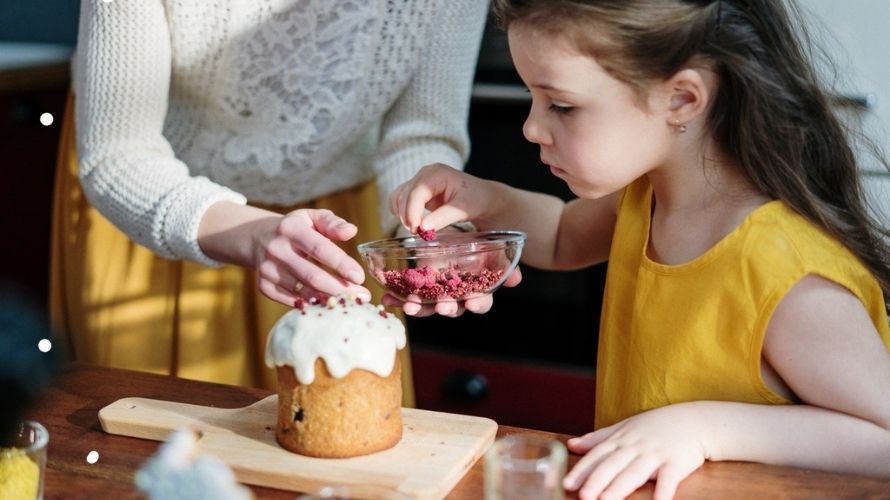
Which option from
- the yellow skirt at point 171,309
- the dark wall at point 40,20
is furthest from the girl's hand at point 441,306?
the dark wall at point 40,20

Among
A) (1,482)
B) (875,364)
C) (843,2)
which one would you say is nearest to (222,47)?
(1,482)

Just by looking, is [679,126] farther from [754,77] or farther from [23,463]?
[23,463]

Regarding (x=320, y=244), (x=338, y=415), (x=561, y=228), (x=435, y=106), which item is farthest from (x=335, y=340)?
(x=435, y=106)

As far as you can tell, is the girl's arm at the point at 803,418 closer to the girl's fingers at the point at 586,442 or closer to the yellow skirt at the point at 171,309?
the girl's fingers at the point at 586,442

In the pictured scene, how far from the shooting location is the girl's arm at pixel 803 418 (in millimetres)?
1035

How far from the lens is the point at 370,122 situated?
169 centimetres

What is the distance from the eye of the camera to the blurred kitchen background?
215 cm

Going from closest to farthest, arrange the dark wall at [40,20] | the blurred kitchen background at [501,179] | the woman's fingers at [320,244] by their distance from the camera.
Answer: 1. the woman's fingers at [320,244]
2. the blurred kitchen background at [501,179]
3. the dark wall at [40,20]

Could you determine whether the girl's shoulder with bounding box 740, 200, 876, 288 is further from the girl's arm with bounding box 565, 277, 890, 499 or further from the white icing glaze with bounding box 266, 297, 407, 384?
the white icing glaze with bounding box 266, 297, 407, 384

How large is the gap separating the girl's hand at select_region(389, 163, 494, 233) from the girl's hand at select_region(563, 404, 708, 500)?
15.8 inches

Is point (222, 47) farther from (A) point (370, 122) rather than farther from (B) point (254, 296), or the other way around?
(B) point (254, 296)

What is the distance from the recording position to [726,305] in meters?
1.19

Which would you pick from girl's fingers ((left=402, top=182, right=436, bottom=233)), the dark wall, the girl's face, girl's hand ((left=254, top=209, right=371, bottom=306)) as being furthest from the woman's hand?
the dark wall

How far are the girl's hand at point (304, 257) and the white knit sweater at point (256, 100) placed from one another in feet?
0.48
